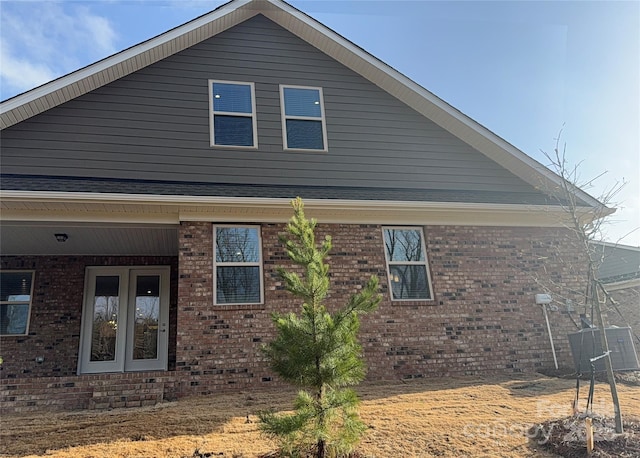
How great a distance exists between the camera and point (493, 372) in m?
7.41

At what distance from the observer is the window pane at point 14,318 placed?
8117mm

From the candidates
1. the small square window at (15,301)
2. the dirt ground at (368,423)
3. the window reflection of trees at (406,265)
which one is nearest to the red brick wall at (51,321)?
the small square window at (15,301)

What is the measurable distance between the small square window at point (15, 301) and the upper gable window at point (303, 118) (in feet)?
18.5

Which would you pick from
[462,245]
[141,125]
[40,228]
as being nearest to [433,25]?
[462,245]

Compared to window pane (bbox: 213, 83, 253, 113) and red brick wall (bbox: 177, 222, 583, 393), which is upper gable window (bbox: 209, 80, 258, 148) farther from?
red brick wall (bbox: 177, 222, 583, 393)

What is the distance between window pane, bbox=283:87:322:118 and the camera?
879 cm

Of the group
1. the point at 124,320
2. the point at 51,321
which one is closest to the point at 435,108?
the point at 124,320

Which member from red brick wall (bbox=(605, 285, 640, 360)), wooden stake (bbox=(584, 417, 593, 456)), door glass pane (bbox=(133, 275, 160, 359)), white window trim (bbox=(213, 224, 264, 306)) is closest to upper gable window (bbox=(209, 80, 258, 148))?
white window trim (bbox=(213, 224, 264, 306))

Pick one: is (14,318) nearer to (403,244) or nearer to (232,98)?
(232,98)

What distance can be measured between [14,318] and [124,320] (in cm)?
189

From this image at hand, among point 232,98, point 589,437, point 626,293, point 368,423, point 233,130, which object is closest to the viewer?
point 589,437

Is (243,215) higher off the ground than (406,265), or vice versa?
(243,215)

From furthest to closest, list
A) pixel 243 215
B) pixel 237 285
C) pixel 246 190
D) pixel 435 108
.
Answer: pixel 435 108 < pixel 246 190 < pixel 243 215 < pixel 237 285

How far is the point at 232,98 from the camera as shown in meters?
8.57
